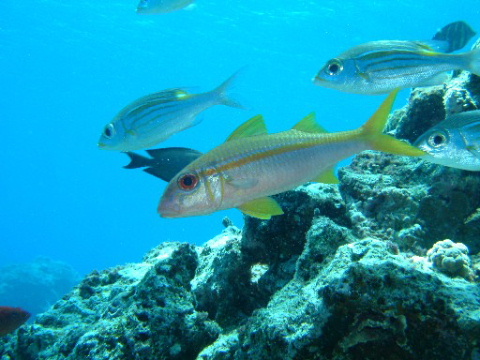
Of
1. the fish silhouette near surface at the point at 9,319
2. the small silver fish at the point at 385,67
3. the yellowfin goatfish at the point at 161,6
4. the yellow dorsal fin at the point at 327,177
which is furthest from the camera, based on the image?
the fish silhouette near surface at the point at 9,319

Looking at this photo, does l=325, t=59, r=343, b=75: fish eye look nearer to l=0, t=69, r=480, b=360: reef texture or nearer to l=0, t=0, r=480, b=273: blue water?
l=0, t=0, r=480, b=273: blue water

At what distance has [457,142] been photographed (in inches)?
122

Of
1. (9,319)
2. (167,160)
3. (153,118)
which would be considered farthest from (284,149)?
(9,319)

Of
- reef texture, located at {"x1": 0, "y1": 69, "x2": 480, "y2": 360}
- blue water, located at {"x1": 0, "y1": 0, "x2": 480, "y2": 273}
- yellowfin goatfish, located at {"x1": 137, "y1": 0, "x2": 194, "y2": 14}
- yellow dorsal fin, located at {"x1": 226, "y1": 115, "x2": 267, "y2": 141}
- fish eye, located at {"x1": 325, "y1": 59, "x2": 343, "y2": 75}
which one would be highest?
blue water, located at {"x1": 0, "y1": 0, "x2": 480, "y2": 273}

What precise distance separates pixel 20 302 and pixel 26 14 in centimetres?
3487

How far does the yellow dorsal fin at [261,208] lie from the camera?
250 cm

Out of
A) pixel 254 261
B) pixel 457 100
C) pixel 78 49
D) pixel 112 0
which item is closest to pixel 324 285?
pixel 254 261

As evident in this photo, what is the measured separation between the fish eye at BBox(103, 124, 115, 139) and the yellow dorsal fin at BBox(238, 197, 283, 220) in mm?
2349

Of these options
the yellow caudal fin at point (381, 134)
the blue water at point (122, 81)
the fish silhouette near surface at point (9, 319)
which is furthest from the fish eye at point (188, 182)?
the fish silhouette near surface at point (9, 319)

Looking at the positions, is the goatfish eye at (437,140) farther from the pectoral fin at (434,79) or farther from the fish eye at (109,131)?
the fish eye at (109,131)

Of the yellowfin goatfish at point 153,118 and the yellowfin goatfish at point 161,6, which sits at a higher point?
the yellowfin goatfish at point 161,6

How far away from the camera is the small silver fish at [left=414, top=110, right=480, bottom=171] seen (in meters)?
3.06

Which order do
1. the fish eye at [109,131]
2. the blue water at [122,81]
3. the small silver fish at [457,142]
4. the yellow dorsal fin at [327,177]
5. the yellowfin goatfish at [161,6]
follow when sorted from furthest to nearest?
the blue water at [122,81] < the yellowfin goatfish at [161,6] < the fish eye at [109,131] < the small silver fish at [457,142] < the yellow dorsal fin at [327,177]

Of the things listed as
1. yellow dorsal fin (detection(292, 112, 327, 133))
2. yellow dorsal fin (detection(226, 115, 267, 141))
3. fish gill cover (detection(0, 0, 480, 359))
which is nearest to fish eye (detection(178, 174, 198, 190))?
yellow dorsal fin (detection(226, 115, 267, 141))
